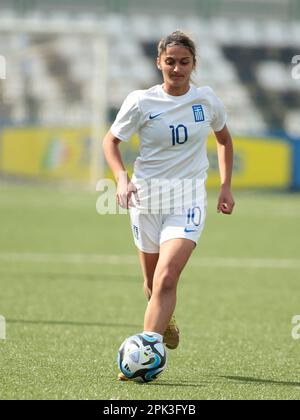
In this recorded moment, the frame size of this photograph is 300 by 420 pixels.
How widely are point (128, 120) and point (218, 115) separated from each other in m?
0.59

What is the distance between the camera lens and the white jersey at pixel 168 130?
5980 mm

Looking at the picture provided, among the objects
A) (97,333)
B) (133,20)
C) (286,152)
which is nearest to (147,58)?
(133,20)

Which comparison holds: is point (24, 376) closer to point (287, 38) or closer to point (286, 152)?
point (286, 152)

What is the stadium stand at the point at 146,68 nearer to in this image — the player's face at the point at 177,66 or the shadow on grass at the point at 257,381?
the player's face at the point at 177,66

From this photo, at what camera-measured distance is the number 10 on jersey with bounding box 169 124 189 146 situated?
5.97 m

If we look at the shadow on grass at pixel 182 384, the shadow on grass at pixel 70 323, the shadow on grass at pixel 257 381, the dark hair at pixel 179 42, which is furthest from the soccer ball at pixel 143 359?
the shadow on grass at pixel 70 323

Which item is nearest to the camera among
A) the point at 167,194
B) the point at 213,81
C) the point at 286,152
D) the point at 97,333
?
the point at 167,194

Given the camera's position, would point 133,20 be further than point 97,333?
Yes

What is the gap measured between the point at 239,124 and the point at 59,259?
1640 centimetres

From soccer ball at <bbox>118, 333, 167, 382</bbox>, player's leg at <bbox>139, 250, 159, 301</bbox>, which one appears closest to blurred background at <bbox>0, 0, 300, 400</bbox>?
soccer ball at <bbox>118, 333, 167, 382</bbox>

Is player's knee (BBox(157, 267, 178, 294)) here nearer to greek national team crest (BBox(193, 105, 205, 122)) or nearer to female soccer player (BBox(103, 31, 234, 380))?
female soccer player (BBox(103, 31, 234, 380))

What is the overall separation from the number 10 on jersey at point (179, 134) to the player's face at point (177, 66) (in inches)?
9.3

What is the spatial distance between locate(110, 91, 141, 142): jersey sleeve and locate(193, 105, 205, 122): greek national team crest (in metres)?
0.34

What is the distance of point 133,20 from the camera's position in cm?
3180
